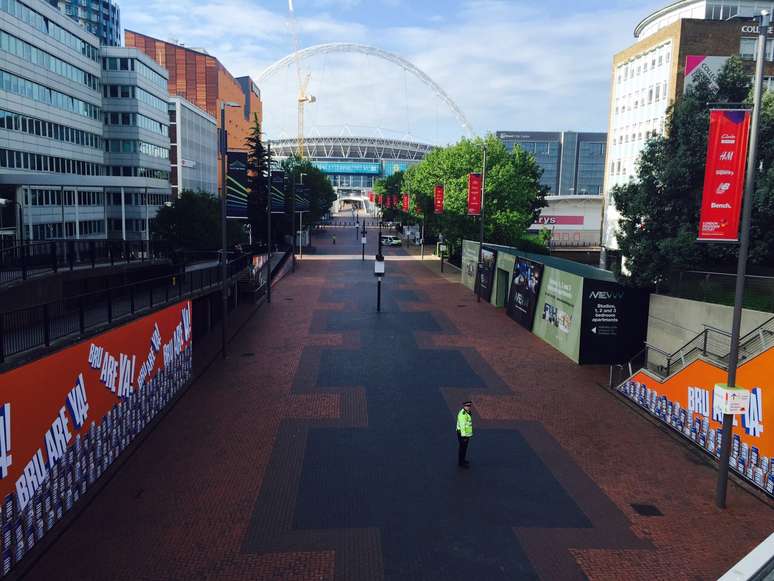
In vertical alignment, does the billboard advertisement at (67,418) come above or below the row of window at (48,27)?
below

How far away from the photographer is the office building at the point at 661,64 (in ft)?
178

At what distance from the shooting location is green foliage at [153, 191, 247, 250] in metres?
38.6

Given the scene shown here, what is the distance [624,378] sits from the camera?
877 inches

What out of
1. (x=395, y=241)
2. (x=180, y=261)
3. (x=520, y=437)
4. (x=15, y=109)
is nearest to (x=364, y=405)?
(x=520, y=437)

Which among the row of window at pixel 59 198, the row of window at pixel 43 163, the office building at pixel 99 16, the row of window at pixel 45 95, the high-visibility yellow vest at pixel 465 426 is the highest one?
the office building at pixel 99 16

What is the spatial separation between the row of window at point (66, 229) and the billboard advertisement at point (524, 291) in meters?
32.1

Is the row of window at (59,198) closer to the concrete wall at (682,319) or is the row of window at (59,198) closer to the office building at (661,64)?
the concrete wall at (682,319)

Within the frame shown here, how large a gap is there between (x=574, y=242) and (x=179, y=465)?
258 feet

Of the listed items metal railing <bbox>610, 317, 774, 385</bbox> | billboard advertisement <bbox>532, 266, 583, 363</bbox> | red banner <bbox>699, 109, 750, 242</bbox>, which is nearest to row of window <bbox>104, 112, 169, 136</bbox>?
billboard advertisement <bbox>532, 266, 583, 363</bbox>

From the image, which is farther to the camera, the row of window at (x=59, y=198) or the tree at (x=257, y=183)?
the tree at (x=257, y=183)

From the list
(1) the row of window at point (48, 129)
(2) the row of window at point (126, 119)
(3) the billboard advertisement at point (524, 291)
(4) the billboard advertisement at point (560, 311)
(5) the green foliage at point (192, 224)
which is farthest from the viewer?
(2) the row of window at point (126, 119)

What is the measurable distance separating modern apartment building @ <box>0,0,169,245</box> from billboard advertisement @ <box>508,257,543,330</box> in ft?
78.3

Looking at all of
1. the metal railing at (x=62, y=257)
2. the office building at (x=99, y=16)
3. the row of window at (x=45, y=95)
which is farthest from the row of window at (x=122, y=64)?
the office building at (x=99, y=16)

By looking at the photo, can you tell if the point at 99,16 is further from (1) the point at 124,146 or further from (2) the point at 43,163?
(2) the point at 43,163
